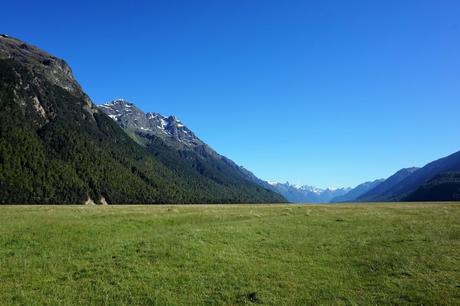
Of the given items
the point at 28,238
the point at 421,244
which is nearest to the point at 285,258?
the point at 421,244

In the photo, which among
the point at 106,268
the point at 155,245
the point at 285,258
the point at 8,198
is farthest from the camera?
the point at 8,198

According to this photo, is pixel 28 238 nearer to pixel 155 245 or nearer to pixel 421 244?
pixel 155 245

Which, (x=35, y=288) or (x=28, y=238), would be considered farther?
(x=28, y=238)

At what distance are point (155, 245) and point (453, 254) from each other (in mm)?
19977

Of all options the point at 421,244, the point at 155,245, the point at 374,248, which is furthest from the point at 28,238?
the point at 421,244

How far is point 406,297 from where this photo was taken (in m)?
18.7

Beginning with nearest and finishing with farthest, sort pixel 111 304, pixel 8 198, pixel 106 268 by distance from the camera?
pixel 111 304
pixel 106 268
pixel 8 198

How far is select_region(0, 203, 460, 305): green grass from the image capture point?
18422mm

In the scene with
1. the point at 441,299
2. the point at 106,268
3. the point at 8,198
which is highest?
the point at 8,198

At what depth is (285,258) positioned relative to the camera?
2550 cm

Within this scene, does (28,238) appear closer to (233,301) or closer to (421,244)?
(233,301)

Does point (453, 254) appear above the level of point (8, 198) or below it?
below

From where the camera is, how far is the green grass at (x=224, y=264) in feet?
60.4

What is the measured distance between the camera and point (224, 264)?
23531 mm
